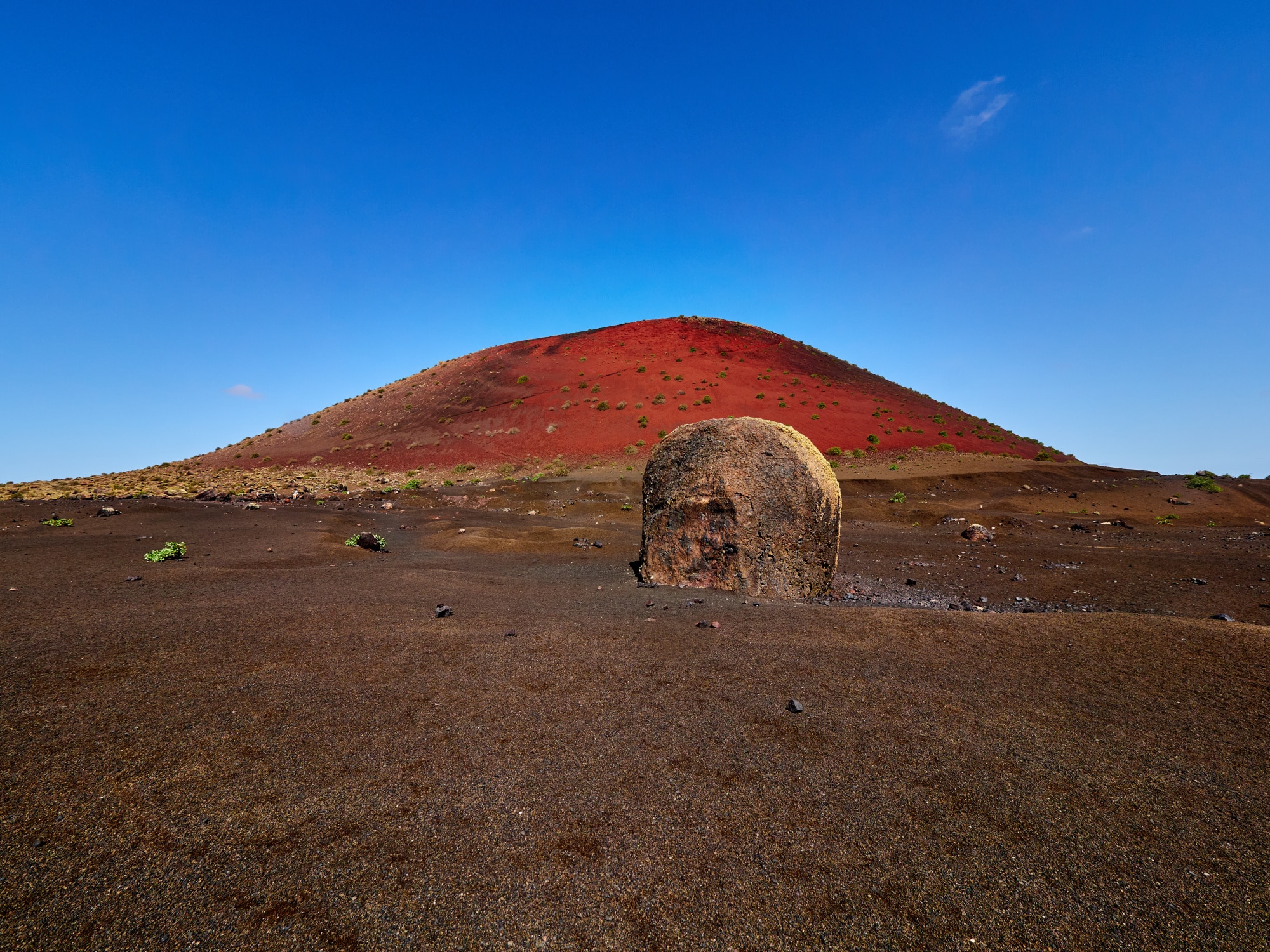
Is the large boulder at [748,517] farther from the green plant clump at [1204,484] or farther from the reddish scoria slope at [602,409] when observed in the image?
the reddish scoria slope at [602,409]

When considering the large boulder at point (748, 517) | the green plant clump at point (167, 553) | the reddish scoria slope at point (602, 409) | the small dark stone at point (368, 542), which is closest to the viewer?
the large boulder at point (748, 517)

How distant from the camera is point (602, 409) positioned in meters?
39.7

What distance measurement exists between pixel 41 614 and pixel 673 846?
6992 mm

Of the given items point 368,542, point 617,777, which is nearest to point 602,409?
point 368,542

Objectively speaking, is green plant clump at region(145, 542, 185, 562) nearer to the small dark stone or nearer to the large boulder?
the small dark stone

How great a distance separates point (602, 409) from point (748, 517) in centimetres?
3199

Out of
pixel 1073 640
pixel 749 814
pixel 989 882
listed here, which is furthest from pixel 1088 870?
pixel 1073 640

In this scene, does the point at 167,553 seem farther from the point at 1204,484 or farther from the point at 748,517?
the point at 1204,484

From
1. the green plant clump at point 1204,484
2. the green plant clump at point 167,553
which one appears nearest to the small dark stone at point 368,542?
the green plant clump at point 167,553

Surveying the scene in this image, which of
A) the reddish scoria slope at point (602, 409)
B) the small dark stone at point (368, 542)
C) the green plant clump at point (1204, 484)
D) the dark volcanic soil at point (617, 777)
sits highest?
the reddish scoria slope at point (602, 409)

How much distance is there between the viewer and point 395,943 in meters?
1.96

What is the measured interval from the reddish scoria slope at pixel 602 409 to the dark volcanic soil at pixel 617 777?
92.3ft

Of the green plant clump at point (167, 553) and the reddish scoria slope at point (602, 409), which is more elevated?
the reddish scoria slope at point (602, 409)

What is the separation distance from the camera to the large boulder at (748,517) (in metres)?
8.48
